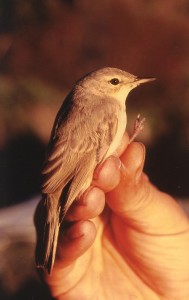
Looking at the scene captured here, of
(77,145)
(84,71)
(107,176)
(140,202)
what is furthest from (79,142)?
(84,71)

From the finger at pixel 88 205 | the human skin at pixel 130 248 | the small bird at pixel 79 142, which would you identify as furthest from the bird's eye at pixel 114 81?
the finger at pixel 88 205

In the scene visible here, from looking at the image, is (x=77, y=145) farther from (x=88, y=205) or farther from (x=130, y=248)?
(x=130, y=248)

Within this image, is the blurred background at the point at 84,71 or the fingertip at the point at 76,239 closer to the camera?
the fingertip at the point at 76,239

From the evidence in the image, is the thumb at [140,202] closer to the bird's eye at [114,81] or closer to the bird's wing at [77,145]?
the bird's wing at [77,145]

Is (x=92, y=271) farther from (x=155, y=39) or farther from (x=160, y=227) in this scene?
(x=155, y=39)

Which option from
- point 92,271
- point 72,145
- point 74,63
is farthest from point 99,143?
point 74,63

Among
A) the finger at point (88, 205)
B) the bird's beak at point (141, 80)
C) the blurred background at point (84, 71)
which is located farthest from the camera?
the blurred background at point (84, 71)

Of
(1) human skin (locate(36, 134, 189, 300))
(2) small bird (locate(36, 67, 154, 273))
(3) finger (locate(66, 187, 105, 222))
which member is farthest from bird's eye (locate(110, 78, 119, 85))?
→ (3) finger (locate(66, 187, 105, 222))
